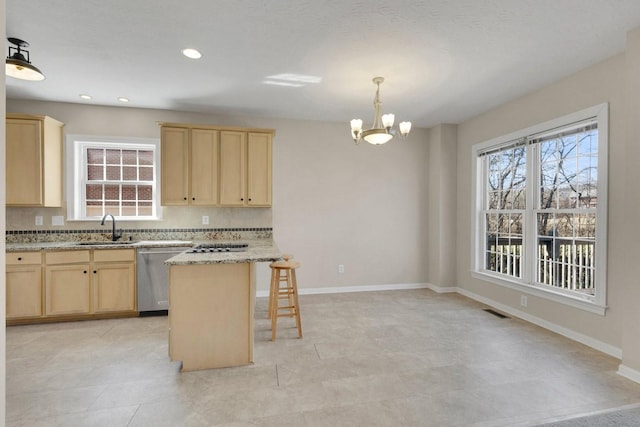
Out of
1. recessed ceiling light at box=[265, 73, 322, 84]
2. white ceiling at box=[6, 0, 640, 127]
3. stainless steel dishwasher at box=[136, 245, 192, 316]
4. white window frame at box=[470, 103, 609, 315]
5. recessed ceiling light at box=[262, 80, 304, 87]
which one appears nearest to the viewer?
white ceiling at box=[6, 0, 640, 127]

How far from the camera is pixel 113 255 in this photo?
3.54m

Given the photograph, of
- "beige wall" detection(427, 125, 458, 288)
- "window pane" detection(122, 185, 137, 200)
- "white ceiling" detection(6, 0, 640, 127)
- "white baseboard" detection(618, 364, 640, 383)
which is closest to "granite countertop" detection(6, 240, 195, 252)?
"window pane" detection(122, 185, 137, 200)

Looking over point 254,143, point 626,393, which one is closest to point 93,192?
point 254,143

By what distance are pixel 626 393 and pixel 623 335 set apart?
18.2 inches

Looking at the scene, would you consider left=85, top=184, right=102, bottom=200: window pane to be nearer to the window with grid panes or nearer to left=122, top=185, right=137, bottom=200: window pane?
the window with grid panes

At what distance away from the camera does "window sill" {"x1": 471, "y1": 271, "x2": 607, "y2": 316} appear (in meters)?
2.76

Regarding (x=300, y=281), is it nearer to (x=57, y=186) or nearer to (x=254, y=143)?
(x=254, y=143)

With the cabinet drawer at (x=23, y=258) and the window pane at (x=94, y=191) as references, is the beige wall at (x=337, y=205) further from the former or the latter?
the cabinet drawer at (x=23, y=258)

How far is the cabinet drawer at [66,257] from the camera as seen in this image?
3361 mm

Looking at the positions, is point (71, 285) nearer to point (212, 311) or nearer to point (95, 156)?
point (95, 156)

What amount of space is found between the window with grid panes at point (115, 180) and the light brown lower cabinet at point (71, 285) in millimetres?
763

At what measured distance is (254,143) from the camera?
4.05m

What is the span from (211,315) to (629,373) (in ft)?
10.7

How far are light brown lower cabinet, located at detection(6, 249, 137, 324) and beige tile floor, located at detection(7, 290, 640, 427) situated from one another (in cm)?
19
